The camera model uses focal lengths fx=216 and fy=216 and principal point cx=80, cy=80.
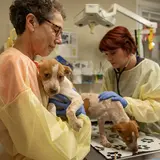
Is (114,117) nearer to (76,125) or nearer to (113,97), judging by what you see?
(113,97)

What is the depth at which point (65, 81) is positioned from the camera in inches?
39.1

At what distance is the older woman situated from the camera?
746 mm

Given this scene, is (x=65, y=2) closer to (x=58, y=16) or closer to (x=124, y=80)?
(x=124, y=80)

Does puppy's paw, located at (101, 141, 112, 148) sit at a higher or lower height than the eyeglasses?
lower

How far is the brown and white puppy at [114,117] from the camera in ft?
4.22

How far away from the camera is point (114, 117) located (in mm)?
1402

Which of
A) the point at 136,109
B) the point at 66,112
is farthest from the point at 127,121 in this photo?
the point at 66,112

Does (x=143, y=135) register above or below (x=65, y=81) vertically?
below

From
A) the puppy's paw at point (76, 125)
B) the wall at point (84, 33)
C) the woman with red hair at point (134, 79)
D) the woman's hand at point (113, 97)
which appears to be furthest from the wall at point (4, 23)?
the puppy's paw at point (76, 125)

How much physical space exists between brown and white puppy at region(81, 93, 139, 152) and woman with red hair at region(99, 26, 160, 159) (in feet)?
0.25

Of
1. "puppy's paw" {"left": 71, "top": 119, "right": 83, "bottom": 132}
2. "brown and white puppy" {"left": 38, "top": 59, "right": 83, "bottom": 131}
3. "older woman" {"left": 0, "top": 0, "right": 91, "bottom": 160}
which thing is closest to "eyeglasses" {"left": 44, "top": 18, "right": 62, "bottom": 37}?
"older woman" {"left": 0, "top": 0, "right": 91, "bottom": 160}

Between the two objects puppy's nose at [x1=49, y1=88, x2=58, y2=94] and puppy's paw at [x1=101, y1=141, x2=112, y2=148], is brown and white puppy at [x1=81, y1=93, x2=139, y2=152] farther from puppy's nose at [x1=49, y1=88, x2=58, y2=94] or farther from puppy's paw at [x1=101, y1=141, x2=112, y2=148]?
puppy's nose at [x1=49, y1=88, x2=58, y2=94]

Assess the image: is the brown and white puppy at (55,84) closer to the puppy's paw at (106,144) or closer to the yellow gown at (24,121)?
the yellow gown at (24,121)

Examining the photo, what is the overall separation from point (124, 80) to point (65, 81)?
80cm
